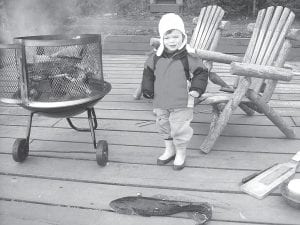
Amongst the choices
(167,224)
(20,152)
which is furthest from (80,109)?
(167,224)

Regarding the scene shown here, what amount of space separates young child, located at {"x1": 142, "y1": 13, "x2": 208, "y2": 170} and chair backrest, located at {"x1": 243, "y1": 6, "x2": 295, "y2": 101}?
94cm

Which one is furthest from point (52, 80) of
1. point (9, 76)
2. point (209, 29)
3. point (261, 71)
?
point (209, 29)

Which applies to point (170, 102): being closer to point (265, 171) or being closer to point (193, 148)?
point (193, 148)

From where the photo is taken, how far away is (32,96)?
2.66 m

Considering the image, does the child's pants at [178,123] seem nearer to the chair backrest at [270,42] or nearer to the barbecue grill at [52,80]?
the barbecue grill at [52,80]

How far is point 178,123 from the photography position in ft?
8.75

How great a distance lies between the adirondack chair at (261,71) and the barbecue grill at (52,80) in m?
0.94

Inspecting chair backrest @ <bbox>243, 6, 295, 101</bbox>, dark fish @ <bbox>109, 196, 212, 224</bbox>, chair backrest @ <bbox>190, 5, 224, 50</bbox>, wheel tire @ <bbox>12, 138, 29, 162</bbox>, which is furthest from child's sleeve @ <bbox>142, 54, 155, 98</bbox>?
chair backrest @ <bbox>190, 5, 224, 50</bbox>

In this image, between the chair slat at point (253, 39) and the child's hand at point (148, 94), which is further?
the chair slat at point (253, 39)

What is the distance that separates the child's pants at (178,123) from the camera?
266cm

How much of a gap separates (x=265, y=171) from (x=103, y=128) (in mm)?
1563

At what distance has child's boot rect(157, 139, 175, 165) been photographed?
9.14 feet

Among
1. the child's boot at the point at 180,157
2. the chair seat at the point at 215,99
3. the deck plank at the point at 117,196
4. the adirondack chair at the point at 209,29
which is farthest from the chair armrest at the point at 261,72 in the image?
the adirondack chair at the point at 209,29

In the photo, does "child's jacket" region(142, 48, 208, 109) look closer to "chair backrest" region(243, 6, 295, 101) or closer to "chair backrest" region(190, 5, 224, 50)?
"chair backrest" region(243, 6, 295, 101)
